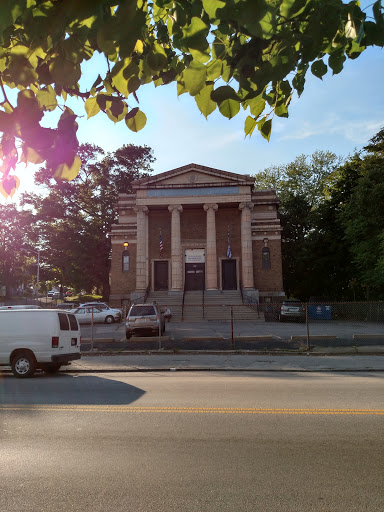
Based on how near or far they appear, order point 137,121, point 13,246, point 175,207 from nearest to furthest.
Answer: point 137,121 < point 175,207 < point 13,246

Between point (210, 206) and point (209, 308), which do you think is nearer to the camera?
point (209, 308)

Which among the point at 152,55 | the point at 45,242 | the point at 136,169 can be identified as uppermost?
the point at 136,169

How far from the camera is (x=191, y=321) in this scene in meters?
29.8

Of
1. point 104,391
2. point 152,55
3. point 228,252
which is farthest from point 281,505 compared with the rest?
point 228,252

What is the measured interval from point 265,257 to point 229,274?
3.65m

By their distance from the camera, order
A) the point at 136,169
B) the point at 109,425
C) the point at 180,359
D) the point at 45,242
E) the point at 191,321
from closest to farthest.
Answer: the point at 109,425, the point at 180,359, the point at 191,321, the point at 45,242, the point at 136,169

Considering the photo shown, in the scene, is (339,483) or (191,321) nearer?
(339,483)

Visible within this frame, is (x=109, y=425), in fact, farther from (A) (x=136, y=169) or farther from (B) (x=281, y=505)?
(A) (x=136, y=169)

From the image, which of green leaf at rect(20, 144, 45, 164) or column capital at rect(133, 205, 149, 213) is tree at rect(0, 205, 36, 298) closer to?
column capital at rect(133, 205, 149, 213)

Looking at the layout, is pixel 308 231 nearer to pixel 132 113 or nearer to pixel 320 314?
pixel 320 314

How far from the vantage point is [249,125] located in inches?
144

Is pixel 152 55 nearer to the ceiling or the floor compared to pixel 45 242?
nearer to the floor

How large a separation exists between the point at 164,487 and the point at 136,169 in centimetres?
5215

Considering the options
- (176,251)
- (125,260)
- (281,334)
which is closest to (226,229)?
(176,251)
